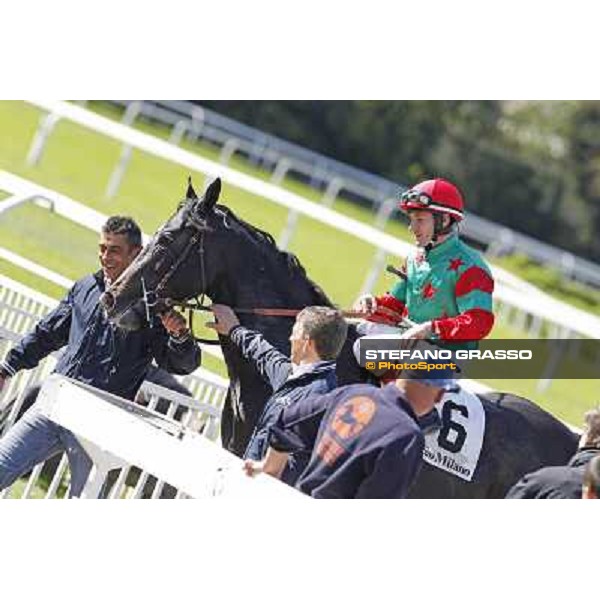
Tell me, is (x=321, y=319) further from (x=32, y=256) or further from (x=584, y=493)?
(x=32, y=256)

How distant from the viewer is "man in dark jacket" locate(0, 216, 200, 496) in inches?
249

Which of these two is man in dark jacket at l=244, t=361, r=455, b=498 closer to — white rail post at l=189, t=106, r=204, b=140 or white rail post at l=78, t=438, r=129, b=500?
white rail post at l=78, t=438, r=129, b=500

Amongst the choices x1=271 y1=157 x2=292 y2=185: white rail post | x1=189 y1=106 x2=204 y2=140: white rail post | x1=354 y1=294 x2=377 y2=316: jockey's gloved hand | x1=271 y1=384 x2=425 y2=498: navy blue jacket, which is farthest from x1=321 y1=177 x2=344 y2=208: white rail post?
x1=271 y1=384 x2=425 y2=498: navy blue jacket

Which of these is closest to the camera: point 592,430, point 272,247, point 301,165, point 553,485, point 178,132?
point 553,485

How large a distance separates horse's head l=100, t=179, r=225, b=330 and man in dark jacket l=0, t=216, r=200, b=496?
0.09m

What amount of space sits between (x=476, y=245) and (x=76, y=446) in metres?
16.2

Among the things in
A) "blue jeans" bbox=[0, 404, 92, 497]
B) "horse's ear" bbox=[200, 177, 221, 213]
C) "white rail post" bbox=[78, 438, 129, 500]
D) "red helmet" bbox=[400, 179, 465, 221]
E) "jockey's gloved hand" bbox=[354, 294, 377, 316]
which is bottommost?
"blue jeans" bbox=[0, 404, 92, 497]

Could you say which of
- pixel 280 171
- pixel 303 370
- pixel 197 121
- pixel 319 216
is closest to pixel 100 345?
pixel 303 370

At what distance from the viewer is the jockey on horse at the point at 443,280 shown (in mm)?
6617

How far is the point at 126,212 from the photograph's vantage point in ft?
42.4

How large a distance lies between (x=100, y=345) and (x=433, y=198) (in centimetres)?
144

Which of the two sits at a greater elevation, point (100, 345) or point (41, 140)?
point (41, 140)

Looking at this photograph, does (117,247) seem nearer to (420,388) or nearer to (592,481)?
(420,388)

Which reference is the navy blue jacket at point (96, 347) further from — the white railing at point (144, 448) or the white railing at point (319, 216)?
the white railing at point (319, 216)
